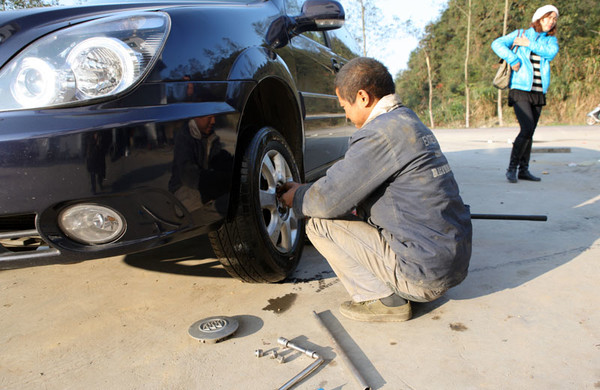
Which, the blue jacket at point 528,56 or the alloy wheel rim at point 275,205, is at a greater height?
the blue jacket at point 528,56

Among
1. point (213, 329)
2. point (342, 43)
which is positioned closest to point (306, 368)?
point (213, 329)

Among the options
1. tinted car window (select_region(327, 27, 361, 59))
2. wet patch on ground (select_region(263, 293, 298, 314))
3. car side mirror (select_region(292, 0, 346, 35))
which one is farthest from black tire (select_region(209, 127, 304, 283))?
tinted car window (select_region(327, 27, 361, 59))

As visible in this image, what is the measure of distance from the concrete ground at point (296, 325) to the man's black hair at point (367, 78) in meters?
0.91

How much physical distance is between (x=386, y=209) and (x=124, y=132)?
0.94 metres

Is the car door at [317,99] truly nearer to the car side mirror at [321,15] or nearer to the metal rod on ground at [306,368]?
the car side mirror at [321,15]

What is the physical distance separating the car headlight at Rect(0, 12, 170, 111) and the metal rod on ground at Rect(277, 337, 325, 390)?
3.32 feet

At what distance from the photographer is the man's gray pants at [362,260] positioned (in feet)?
5.33

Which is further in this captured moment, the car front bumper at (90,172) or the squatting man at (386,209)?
the squatting man at (386,209)

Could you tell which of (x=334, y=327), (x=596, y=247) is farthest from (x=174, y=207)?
(x=596, y=247)

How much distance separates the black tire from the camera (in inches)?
66.3

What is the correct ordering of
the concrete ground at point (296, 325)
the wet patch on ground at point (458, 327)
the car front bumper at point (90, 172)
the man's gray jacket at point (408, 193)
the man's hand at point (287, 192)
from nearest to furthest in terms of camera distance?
the car front bumper at point (90, 172)
the concrete ground at point (296, 325)
the man's gray jacket at point (408, 193)
the wet patch on ground at point (458, 327)
the man's hand at point (287, 192)

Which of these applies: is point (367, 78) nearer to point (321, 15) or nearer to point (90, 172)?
point (321, 15)

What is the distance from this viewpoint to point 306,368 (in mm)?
1369

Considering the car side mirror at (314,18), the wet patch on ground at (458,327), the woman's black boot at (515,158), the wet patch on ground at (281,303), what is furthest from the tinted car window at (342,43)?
the wet patch on ground at (458,327)
